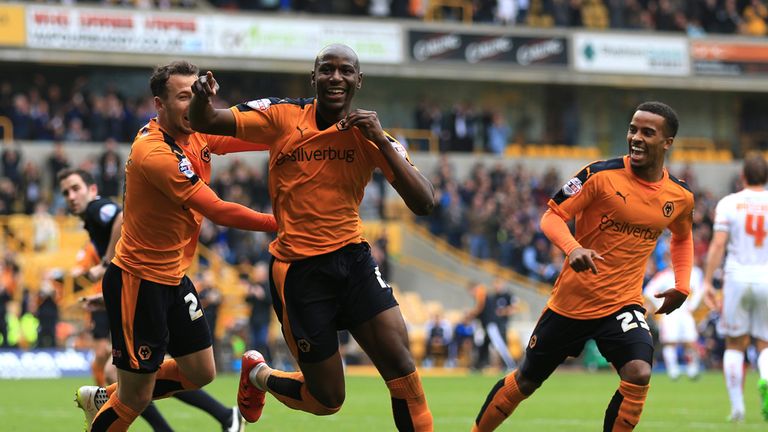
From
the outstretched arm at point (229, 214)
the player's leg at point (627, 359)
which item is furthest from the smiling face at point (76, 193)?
the player's leg at point (627, 359)

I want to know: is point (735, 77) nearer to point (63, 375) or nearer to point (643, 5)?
point (643, 5)

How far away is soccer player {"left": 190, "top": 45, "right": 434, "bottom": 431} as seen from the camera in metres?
8.19

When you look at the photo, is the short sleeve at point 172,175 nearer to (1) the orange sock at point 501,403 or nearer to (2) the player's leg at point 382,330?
(2) the player's leg at point 382,330

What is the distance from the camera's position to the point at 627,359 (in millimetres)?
9258

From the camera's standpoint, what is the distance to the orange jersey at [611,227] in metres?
9.45

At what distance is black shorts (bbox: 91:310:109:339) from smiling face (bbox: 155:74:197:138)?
438cm

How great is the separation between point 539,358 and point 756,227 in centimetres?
489

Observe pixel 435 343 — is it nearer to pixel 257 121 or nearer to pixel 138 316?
pixel 138 316

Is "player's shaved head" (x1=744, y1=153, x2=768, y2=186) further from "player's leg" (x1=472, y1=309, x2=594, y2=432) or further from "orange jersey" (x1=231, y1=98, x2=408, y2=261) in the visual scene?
"orange jersey" (x1=231, y1=98, x2=408, y2=261)

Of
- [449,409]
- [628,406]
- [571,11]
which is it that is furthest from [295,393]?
[571,11]

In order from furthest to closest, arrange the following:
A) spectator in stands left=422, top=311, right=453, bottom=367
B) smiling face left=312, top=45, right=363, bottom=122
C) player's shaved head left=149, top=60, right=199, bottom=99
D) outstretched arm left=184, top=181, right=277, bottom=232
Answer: spectator in stands left=422, top=311, right=453, bottom=367 → player's shaved head left=149, top=60, right=199, bottom=99 → outstretched arm left=184, top=181, right=277, bottom=232 → smiling face left=312, top=45, right=363, bottom=122

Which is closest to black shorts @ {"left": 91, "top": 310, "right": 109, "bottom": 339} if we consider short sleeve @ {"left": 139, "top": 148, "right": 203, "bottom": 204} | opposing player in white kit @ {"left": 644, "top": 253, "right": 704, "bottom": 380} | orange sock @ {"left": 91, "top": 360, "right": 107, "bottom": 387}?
orange sock @ {"left": 91, "top": 360, "right": 107, "bottom": 387}

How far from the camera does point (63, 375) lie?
25844mm

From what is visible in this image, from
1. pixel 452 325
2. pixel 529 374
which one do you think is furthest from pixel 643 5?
pixel 529 374
